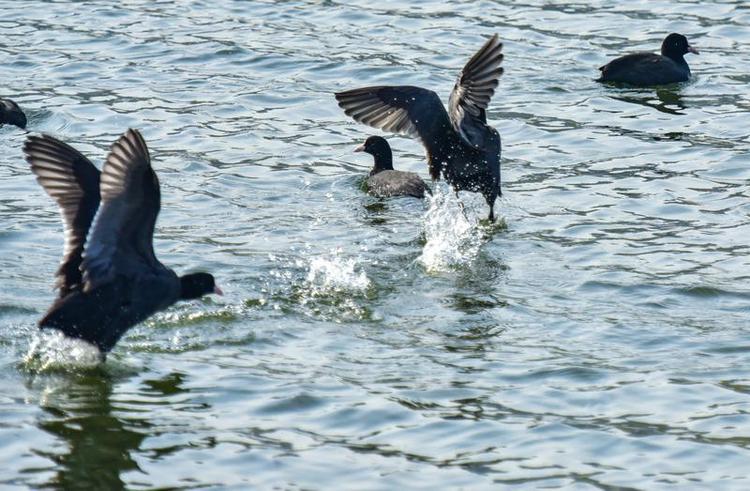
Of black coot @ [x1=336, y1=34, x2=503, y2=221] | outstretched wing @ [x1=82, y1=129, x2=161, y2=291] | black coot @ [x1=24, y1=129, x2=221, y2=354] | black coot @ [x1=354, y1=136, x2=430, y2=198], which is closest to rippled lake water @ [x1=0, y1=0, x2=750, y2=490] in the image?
black coot @ [x1=354, y1=136, x2=430, y2=198]

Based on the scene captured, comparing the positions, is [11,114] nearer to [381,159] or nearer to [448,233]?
[381,159]

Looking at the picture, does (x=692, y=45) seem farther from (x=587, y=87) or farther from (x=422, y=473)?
(x=422, y=473)

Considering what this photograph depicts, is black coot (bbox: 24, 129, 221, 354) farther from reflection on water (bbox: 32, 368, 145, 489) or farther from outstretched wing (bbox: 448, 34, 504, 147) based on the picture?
outstretched wing (bbox: 448, 34, 504, 147)

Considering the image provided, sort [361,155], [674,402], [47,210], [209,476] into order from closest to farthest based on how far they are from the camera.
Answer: [209,476] < [674,402] < [47,210] < [361,155]

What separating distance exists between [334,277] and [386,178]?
3.09 metres

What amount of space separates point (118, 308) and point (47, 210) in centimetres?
396

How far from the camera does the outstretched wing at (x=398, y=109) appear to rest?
12.1m

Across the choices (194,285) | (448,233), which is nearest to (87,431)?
(194,285)

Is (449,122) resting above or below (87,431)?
above

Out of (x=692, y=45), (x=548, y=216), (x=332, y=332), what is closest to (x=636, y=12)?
(x=692, y=45)

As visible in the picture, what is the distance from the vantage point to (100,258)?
28.4ft

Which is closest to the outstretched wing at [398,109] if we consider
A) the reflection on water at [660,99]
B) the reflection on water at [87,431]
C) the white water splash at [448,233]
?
the white water splash at [448,233]

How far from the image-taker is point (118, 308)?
8.86 meters

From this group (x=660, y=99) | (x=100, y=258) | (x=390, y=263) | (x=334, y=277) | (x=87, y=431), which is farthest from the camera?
(x=660, y=99)
